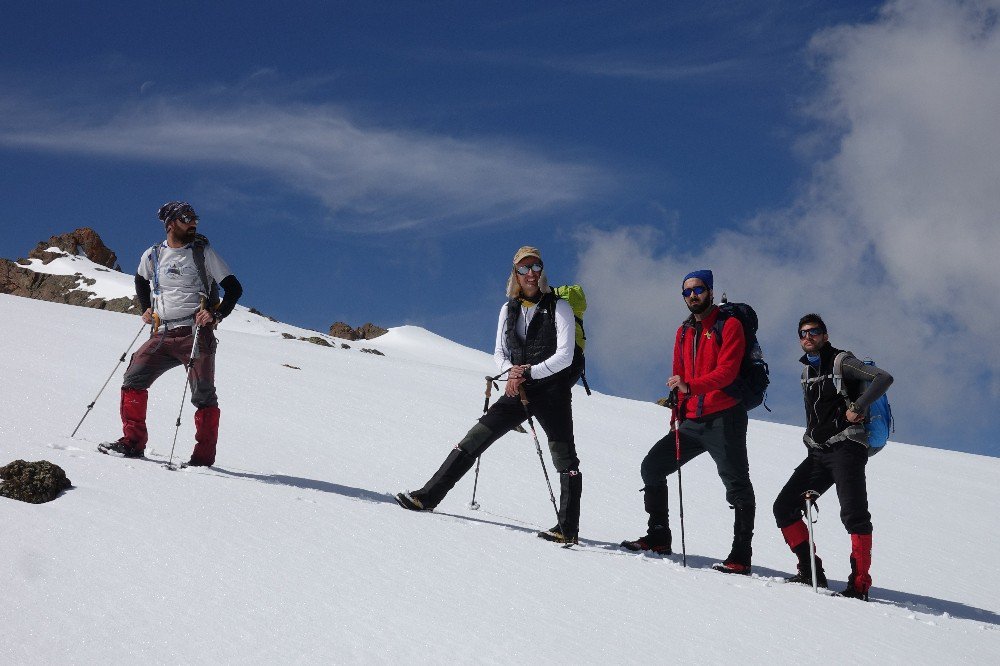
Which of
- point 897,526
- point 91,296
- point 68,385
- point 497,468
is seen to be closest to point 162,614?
point 497,468

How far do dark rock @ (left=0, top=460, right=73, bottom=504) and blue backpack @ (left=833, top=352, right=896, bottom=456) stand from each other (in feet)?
16.5

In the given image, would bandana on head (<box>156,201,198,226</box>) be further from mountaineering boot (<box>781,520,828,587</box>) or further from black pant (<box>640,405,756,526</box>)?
mountaineering boot (<box>781,520,828,587</box>)

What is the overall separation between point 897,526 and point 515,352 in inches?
294

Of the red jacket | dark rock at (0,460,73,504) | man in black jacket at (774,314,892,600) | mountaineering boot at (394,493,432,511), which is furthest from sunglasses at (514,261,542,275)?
dark rock at (0,460,73,504)

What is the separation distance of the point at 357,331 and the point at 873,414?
69.4 meters

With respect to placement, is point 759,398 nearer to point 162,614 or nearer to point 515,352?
point 515,352

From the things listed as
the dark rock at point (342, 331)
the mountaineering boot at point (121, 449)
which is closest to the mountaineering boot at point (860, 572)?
the mountaineering boot at point (121, 449)

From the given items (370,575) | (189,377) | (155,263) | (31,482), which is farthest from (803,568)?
(155,263)

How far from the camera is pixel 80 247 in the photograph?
90.1m

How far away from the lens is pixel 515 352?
19.3 ft

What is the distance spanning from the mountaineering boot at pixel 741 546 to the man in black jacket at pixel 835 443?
34 cm

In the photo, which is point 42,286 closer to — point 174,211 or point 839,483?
point 174,211

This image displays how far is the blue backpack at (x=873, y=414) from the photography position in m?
5.57

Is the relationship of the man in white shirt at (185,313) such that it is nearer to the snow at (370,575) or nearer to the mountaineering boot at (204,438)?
the mountaineering boot at (204,438)
